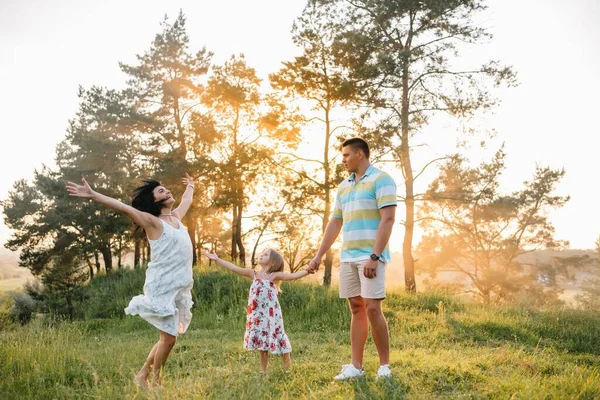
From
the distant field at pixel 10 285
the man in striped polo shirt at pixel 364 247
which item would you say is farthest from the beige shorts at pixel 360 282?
the distant field at pixel 10 285

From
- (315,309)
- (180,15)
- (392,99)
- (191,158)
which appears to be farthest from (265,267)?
(180,15)

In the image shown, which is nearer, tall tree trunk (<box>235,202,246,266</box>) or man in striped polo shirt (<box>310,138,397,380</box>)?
man in striped polo shirt (<box>310,138,397,380</box>)

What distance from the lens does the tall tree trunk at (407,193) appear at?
57.5 ft

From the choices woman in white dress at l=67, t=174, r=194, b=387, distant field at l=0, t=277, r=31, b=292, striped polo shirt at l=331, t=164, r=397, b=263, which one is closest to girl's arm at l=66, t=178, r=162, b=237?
woman in white dress at l=67, t=174, r=194, b=387

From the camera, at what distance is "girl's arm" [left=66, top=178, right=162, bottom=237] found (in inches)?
160

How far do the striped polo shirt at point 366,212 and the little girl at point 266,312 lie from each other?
70cm

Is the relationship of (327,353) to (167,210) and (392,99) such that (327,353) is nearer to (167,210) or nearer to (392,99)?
(167,210)

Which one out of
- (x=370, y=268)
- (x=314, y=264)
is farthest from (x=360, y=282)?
(x=314, y=264)

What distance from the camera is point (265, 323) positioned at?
5.30 metres

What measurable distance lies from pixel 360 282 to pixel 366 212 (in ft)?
2.37

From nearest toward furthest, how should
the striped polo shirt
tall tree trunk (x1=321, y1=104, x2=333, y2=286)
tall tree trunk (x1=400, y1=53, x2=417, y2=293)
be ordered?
the striped polo shirt
tall tree trunk (x1=400, y1=53, x2=417, y2=293)
tall tree trunk (x1=321, y1=104, x2=333, y2=286)

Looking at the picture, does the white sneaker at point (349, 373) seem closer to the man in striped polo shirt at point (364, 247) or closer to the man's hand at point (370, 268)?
the man in striped polo shirt at point (364, 247)

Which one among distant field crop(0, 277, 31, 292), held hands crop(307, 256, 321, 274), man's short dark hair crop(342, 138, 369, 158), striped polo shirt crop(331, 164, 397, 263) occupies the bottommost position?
distant field crop(0, 277, 31, 292)

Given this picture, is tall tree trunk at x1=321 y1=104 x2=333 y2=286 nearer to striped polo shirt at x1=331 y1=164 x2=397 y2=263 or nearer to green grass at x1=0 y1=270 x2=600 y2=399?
green grass at x1=0 y1=270 x2=600 y2=399
